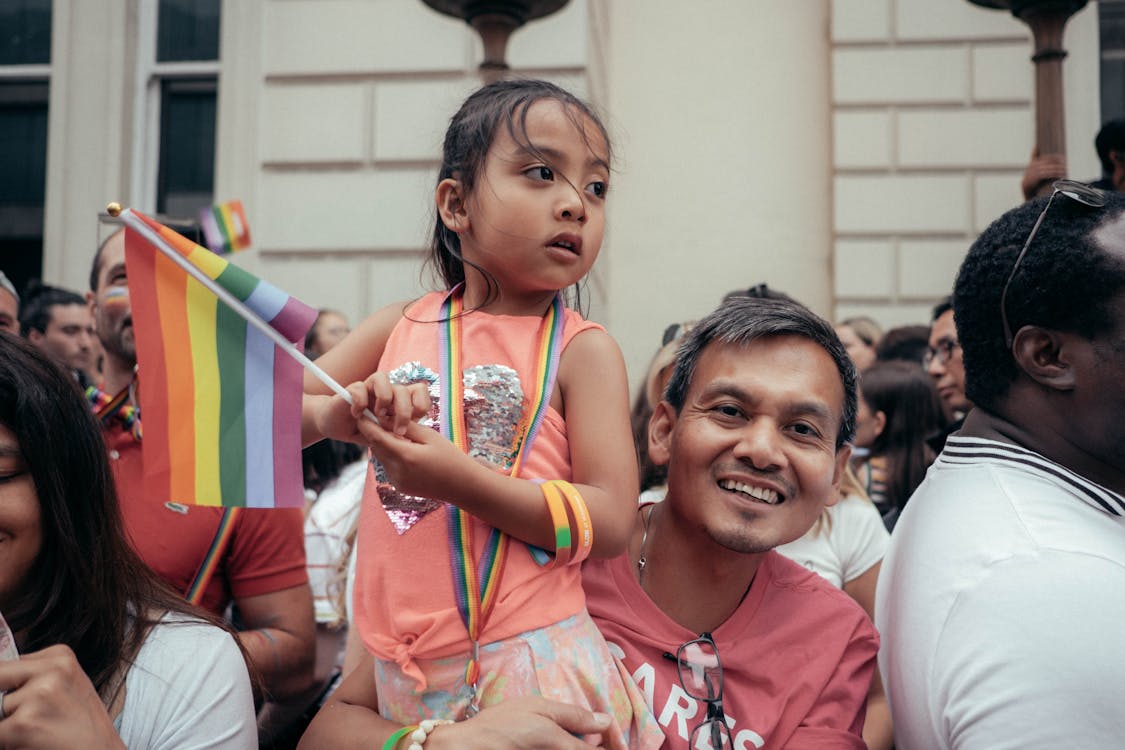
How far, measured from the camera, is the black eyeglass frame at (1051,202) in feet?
6.79

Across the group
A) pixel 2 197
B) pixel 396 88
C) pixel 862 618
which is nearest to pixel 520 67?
pixel 396 88

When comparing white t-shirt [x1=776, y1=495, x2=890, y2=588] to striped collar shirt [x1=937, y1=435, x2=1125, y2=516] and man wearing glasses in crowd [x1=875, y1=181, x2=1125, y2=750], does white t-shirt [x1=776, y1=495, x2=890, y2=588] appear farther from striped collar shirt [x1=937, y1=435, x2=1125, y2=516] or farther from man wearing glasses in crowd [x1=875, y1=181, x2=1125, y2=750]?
striped collar shirt [x1=937, y1=435, x2=1125, y2=516]

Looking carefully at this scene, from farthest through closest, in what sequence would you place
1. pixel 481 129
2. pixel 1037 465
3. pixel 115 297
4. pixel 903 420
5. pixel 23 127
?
pixel 23 127 < pixel 903 420 < pixel 115 297 < pixel 481 129 < pixel 1037 465

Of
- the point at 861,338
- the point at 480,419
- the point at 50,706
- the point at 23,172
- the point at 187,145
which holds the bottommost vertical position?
the point at 50,706

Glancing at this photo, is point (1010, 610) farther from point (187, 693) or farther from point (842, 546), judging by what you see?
point (842, 546)

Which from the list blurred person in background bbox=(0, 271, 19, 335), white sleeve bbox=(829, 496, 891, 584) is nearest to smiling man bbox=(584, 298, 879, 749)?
white sleeve bbox=(829, 496, 891, 584)

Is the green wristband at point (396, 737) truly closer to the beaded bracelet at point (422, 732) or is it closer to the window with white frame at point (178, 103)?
the beaded bracelet at point (422, 732)

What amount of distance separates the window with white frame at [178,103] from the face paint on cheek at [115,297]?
4830 mm

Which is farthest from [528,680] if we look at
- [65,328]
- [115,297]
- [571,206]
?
[65,328]

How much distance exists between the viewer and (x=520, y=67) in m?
7.36

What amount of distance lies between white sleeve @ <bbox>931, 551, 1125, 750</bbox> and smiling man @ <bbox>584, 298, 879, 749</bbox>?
36 centimetres

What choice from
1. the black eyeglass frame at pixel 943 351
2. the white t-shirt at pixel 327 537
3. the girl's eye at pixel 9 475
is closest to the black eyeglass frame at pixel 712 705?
the girl's eye at pixel 9 475

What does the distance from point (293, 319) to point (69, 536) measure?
0.55m

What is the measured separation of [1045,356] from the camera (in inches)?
82.1
